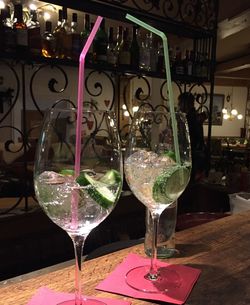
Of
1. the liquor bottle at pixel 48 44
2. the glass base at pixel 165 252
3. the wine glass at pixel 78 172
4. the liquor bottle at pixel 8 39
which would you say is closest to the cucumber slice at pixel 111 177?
the wine glass at pixel 78 172

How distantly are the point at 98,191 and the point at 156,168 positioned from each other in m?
0.16

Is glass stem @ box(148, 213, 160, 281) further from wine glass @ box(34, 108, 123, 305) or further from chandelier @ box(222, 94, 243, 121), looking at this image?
chandelier @ box(222, 94, 243, 121)

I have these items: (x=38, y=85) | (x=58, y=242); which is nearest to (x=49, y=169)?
(x=58, y=242)

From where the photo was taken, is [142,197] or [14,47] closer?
[142,197]

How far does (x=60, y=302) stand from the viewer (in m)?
0.56

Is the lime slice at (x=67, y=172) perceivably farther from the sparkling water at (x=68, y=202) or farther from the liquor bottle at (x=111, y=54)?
the liquor bottle at (x=111, y=54)

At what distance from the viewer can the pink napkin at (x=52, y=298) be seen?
1.83 feet

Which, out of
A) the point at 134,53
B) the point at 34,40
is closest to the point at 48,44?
the point at 34,40

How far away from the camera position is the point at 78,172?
50 centimetres

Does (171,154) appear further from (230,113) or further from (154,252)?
(230,113)

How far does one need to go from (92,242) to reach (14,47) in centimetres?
108

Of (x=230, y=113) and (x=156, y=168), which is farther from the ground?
(x=230, y=113)

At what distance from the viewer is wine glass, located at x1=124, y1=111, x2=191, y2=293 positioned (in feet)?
2.01

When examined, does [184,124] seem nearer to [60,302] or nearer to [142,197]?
[142,197]
